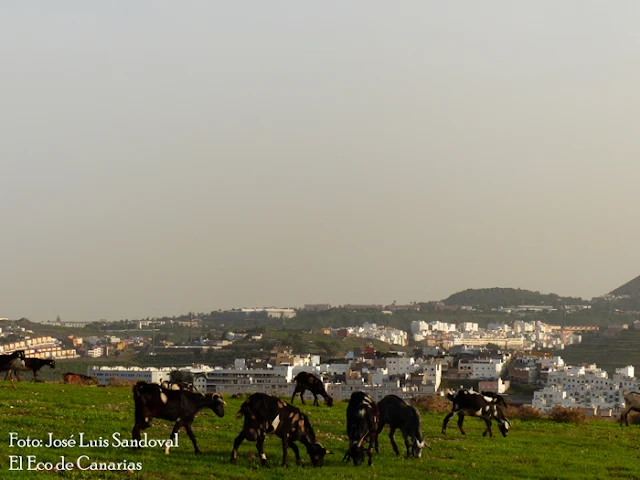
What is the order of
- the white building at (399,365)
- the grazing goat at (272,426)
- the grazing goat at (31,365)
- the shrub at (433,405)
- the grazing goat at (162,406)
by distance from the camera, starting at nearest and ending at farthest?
the grazing goat at (272,426), the grazing goat at (162,406), the grazing goat at (31,365), the shrub at (433,405), the white building at (399,365)

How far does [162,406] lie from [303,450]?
2.97 meters

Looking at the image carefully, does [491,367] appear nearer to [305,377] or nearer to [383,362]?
[383,362]

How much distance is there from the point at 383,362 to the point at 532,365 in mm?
23682

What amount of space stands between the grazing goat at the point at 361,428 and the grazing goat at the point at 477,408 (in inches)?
148

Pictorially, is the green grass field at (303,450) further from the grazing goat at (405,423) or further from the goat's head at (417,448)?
the grazing goat at (405,423)

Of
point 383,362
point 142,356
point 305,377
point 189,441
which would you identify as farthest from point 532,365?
point 189,441

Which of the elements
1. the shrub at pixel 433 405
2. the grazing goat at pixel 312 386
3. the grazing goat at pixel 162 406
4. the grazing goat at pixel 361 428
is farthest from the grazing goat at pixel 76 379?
the grazing goat at pixel 361 428

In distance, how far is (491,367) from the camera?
486ft

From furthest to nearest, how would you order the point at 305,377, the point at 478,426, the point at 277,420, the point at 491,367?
1. the point at 491,367
2. the point at 305,377
3. the point at 478,426
4. the point at 277,420

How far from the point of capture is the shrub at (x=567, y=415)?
29.0 meters

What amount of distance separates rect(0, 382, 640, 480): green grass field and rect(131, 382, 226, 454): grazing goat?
1.40 ft

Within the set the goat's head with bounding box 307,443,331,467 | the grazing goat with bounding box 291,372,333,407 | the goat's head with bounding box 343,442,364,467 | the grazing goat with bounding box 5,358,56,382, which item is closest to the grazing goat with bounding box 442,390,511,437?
the goat's head with bounding box 343,442,364,467

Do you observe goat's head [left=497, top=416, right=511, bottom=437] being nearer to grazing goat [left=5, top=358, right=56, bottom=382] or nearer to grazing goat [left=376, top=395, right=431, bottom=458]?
grazing goat [left=376, top=395, right=431, bottom=458]

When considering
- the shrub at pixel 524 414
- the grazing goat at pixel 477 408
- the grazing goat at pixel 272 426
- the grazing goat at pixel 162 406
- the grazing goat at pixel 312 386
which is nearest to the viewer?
the grazing goat at pixel 272 426
